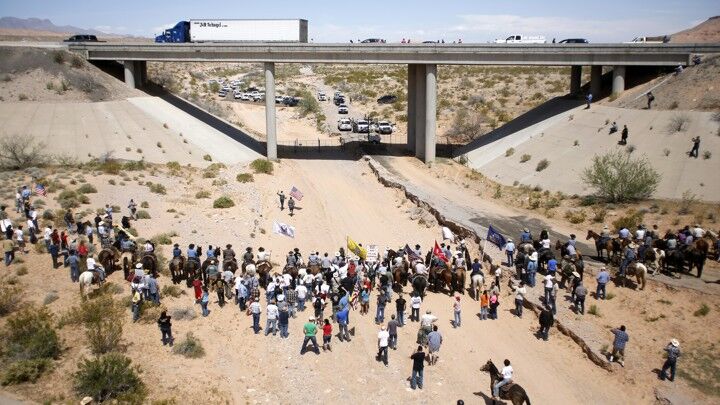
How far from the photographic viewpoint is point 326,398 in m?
17.4

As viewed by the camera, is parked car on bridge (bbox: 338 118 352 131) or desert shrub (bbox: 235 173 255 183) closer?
desert shrub (bbox: 235 173 255 183)

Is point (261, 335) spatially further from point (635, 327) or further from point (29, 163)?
point (29, 163)

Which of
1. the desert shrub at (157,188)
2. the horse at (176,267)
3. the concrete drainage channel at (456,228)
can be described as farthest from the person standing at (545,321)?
the desert shrub at (157,188)

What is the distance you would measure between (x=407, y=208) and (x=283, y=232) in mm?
13226

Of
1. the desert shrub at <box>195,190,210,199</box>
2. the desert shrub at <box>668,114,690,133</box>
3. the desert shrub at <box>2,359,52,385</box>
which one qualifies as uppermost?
the desert shrub at <box>668,114,690,133</box>

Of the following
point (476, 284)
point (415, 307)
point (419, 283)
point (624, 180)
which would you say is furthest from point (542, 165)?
point (415, 307)

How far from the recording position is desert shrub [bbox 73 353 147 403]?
16281 millimetres

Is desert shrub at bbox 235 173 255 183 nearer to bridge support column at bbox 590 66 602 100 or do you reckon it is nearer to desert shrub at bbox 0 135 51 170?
desert shrub at bbox 0 135 51 170

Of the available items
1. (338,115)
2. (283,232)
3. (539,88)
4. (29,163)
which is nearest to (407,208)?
(283,232)

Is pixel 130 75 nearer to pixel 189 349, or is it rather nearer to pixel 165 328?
pixel 165 328

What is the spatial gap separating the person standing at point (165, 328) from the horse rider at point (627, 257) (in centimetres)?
1871

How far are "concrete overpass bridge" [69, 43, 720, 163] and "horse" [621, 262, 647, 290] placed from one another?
1035 inches

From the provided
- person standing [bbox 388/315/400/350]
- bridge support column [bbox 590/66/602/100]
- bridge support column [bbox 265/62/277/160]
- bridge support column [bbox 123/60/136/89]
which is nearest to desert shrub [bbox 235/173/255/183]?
bridge support column [bbox 265/62/277/160]

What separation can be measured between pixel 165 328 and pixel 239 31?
143 ft
